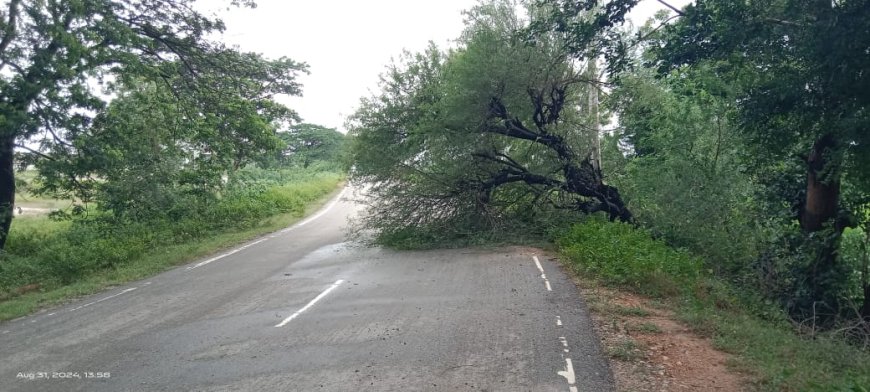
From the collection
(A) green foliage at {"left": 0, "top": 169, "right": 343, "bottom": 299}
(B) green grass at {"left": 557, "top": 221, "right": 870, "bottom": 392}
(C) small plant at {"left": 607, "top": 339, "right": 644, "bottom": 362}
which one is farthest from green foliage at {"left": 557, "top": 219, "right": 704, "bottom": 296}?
(A) green foliage at {"left": 0, "top": 169, "right": 343, "bottom": 299}

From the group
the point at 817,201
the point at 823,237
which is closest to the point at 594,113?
the point at 817,201

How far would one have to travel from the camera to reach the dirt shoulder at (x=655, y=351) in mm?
5832

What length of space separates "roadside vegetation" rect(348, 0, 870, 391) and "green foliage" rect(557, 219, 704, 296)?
51 mm

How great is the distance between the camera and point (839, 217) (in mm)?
11555

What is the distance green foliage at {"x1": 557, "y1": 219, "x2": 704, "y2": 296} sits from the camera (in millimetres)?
10188

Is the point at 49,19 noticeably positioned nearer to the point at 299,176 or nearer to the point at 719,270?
the point at 719,270

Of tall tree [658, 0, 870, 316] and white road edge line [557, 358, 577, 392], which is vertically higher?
tall tree [658, 0, 870, 316]

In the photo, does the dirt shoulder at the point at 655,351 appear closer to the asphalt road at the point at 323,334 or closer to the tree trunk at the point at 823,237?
the asphalt road at the point at 323,334

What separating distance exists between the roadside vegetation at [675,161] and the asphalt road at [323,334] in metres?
1.90

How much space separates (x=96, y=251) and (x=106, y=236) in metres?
1.99

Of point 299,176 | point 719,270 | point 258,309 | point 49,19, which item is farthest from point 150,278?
point 299,176

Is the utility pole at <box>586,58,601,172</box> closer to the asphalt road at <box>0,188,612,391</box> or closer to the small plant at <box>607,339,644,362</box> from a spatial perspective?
the asphalt road at <box>0,188,612,391</box>

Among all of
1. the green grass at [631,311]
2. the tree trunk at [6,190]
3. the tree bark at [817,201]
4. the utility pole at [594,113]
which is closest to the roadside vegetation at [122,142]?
the tree trunk at [6,190]

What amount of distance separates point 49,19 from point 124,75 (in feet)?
7.82
